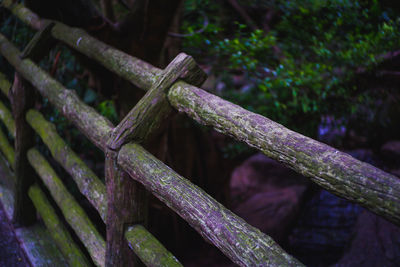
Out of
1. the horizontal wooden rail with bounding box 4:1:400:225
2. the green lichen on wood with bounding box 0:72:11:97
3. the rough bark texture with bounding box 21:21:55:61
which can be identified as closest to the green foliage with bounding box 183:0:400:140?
the rough bark texture with bounding box 21:21:55:61

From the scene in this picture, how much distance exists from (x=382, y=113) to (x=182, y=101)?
4.00 meters

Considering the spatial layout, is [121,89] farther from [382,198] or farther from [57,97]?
[382,198]

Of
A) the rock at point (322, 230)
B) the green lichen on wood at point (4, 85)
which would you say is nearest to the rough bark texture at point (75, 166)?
the green lichen on wood at point (4, 85)

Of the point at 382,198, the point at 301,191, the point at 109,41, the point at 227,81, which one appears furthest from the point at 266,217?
the point at 382,198

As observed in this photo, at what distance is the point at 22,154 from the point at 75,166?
0.84 meters

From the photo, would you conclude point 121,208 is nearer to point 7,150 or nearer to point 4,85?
point 7,150

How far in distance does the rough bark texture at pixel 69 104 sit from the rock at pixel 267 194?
346 centimetres

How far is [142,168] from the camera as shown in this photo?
4.50ft

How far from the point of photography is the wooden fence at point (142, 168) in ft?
2.95

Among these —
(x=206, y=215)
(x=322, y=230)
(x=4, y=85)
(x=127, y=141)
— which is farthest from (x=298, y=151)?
(x=322, y=230)

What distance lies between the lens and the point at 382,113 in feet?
14.8

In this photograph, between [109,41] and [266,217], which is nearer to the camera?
[109,41]

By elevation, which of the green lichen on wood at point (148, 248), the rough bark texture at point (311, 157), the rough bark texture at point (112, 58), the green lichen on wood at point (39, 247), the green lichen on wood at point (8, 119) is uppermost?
the rough bark texture at point (112, 58)

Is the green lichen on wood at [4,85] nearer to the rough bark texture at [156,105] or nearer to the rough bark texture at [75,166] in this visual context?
the rough bark texture at [75,166]
